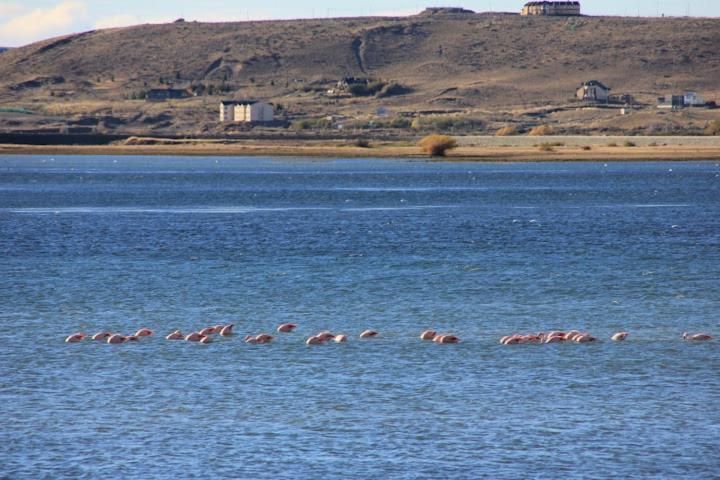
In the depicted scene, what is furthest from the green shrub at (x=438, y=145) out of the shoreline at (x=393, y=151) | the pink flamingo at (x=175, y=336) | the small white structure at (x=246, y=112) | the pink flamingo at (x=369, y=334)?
the pink flamingo at (x=175, y=336)

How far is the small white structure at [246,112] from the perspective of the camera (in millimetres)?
→ 187000

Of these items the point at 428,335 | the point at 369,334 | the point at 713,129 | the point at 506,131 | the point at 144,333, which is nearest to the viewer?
the point at 428,335

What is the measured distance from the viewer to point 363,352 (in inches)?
961

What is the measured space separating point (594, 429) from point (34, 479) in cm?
747

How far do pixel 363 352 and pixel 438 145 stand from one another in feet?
353

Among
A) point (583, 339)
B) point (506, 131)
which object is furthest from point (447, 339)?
point (506, 131)

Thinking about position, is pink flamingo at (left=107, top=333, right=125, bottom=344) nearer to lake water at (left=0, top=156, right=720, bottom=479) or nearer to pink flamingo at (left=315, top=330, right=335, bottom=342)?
lake water at (left=0, top=156, right=720, bottom=479)

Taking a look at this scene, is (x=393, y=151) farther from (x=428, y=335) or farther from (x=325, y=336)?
(x=325, y=336)

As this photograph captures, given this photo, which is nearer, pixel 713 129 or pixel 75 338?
pixel 75 338

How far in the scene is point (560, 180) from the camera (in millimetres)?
103438

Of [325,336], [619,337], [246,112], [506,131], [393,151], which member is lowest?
[393,151]

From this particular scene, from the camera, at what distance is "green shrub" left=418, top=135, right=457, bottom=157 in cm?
13112

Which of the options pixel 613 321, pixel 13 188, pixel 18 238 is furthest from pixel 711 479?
pixel 13 188

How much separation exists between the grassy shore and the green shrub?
48.2 inches
